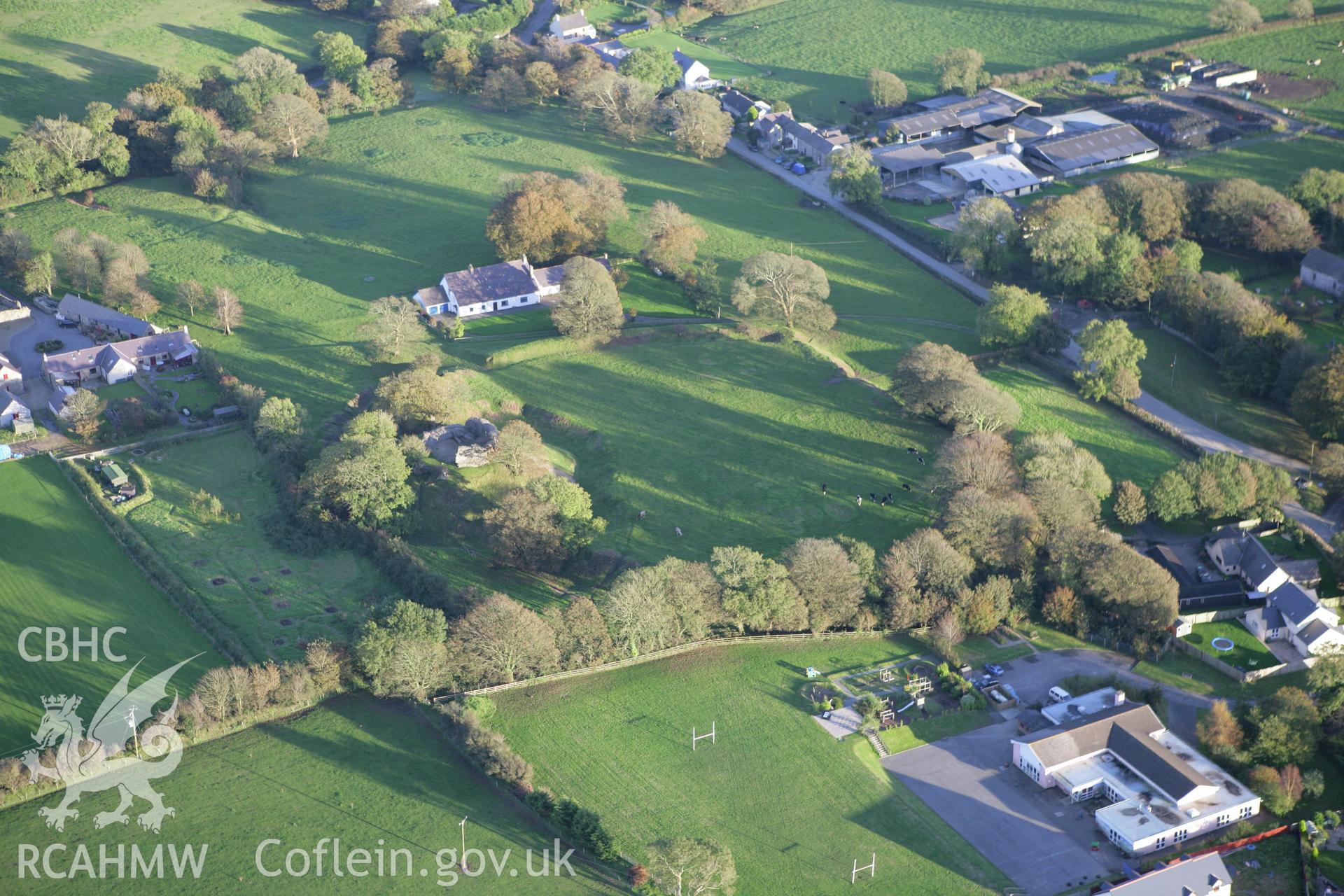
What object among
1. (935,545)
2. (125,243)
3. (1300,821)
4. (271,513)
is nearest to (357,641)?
(271,513)

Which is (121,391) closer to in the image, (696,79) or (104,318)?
(104,318)

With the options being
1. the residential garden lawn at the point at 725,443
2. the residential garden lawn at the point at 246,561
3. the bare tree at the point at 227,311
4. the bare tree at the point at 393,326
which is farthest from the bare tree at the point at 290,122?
the residential garden lawn at the point at 246,561

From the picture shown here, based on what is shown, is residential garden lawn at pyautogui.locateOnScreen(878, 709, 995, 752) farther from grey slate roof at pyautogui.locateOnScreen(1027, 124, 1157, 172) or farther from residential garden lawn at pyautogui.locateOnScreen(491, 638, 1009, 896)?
grey slate roof at pyautogui.locateOnScreen(1027, 124, 1157, 172)

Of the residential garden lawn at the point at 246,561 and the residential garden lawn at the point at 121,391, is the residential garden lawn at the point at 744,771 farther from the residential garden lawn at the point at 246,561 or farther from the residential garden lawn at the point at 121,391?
the residential garden lawn at the point at 121,391

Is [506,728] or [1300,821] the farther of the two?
[506,728]

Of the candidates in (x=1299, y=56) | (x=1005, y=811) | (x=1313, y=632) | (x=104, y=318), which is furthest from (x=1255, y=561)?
(x=1299, y=56)

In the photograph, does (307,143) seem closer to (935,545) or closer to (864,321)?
(864,321)
